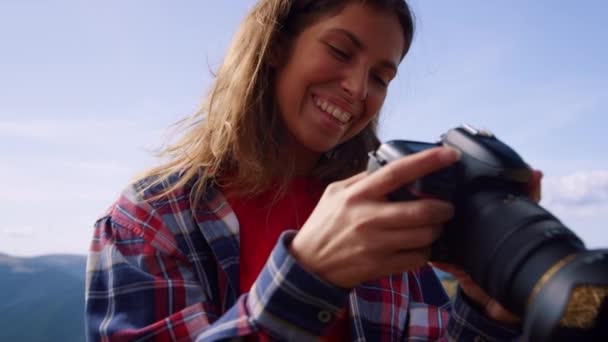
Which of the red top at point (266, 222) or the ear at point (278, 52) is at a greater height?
the ear at point (278, 52)

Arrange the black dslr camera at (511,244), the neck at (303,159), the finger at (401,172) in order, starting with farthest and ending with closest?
the neck at (303,159) < the finger at (401,172) < the black dslr camera at (511,244)

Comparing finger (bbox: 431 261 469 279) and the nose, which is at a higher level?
the nose

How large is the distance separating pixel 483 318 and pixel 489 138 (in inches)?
10.2

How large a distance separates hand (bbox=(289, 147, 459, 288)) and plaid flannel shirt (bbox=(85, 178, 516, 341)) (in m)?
0.03

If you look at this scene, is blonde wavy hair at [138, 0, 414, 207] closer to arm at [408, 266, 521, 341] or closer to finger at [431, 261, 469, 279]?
arm at [408, 266, 521, 341]

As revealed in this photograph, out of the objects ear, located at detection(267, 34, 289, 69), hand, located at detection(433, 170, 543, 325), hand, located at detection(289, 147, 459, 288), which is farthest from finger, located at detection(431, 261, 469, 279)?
ear, located at detection(267, 34, 289, 69)

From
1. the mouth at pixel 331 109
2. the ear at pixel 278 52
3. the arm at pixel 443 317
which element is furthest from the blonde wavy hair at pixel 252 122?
the arm at pixel 443 317

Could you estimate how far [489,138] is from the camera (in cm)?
74

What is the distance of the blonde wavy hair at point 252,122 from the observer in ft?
3.41

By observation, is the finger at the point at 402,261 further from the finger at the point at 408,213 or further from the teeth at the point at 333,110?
the teeth at the point at 333,110

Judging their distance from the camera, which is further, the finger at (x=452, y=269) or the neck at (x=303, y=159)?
the neck at (x=303, y=159)

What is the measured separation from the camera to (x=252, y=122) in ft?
3.52

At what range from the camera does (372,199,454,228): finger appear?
0.62 metres

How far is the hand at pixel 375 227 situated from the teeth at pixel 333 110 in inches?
16.0
